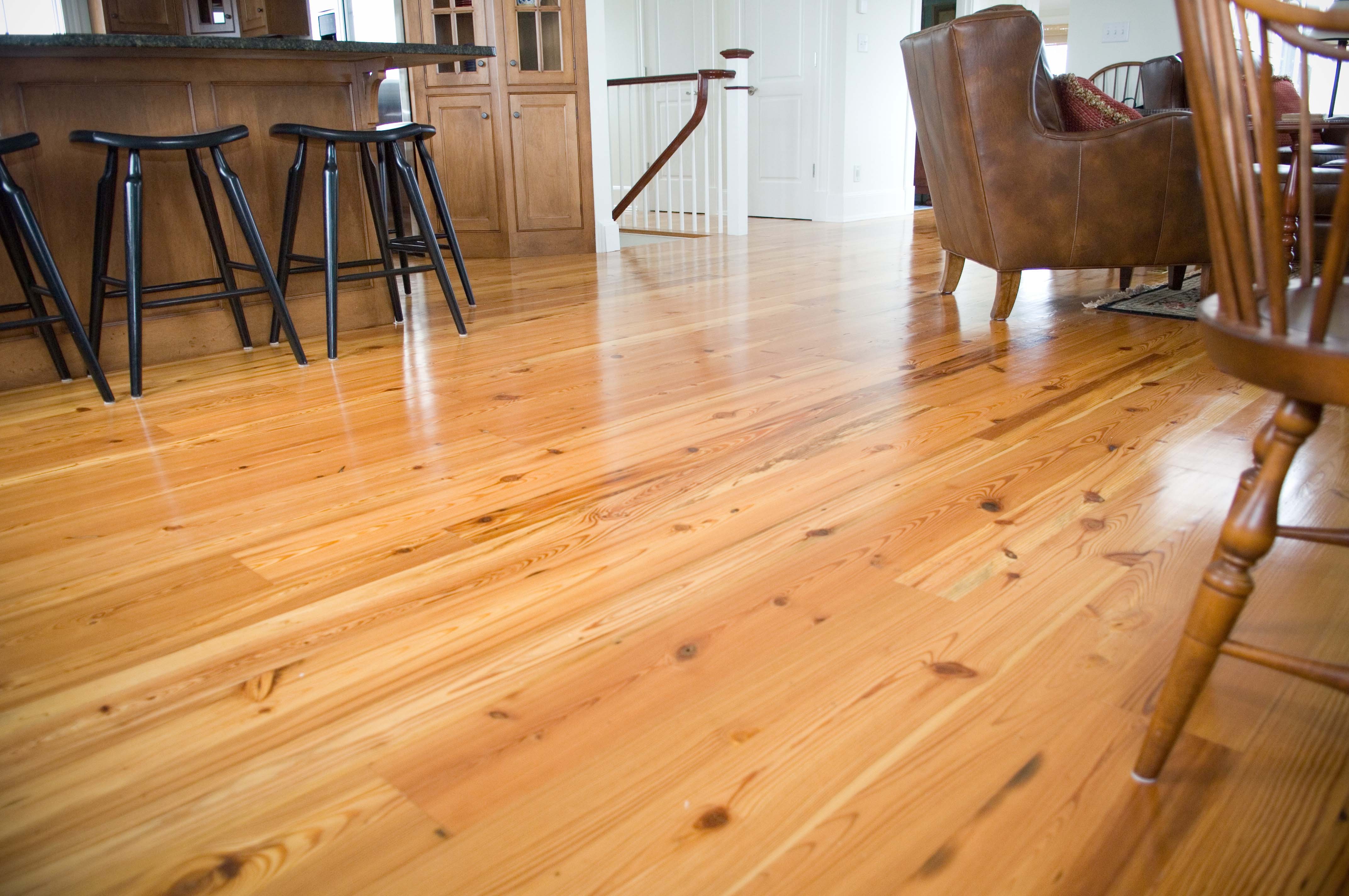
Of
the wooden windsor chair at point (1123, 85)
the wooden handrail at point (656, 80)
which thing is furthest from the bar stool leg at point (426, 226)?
the wooden windsor chair at point (1123, 85)

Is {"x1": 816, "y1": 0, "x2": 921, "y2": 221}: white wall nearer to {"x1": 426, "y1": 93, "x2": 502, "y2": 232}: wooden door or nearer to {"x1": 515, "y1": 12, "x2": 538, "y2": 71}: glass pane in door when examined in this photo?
{"x1": 515, "y1": 12, "x2": 538, "y2": 71}: glass pane in door

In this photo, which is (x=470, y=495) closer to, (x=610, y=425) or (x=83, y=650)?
(x=610, y=425)

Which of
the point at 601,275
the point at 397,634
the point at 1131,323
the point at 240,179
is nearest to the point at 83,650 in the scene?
the point at 397,634

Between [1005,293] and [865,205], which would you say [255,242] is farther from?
[865,205]

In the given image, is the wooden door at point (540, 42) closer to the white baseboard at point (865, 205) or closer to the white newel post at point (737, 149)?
the white newel post at point (737, 149)

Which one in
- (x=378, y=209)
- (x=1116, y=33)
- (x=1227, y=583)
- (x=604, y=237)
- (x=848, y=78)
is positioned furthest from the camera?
(x=1116, y=33)

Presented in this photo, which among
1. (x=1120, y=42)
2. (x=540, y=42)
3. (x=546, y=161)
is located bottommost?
(x=546, y=161)

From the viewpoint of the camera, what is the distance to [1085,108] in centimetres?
291

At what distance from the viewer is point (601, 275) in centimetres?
443

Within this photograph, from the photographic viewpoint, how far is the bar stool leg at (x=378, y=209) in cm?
316

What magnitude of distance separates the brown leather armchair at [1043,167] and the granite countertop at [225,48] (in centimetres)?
149

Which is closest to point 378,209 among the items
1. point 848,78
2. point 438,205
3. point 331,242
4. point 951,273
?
point 438,205

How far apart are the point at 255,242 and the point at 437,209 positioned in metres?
0.90

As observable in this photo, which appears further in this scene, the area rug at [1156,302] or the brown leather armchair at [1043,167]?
the area rug at [1156,302]
